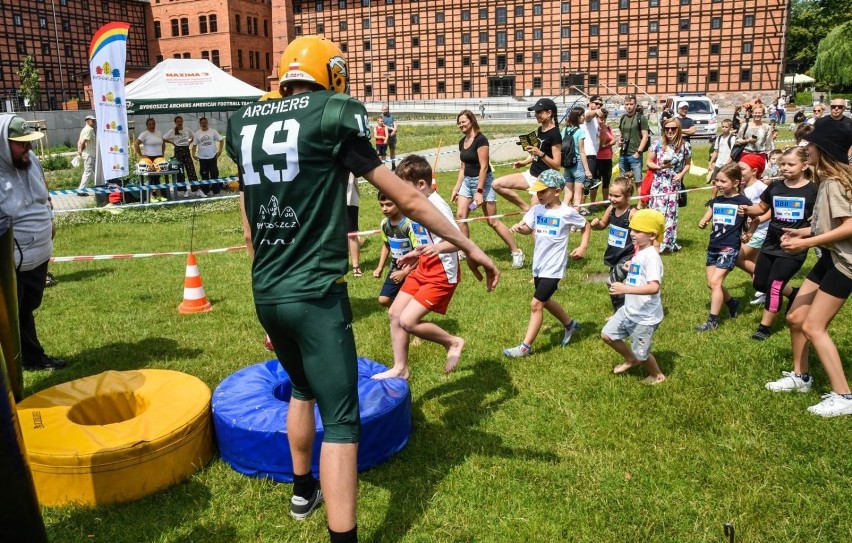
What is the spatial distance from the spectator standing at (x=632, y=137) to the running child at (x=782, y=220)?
6.34 m

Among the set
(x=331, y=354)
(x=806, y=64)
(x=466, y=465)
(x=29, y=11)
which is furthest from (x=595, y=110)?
(x=806, y=64)

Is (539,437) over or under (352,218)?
under

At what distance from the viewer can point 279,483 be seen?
3.97 m

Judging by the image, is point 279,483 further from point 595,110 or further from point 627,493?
point 595,110

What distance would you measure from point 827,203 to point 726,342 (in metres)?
2.02

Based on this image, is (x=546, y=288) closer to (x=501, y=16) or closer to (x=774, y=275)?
(x=774, y=275)

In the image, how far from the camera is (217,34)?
7006cm

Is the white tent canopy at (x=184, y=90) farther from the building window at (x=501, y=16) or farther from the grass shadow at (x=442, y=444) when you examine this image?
the building window at (x=501, y=16)

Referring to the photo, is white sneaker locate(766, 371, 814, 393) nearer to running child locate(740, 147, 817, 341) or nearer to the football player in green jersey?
running child locate(740, 147, 817, 341)

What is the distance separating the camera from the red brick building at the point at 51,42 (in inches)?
2282

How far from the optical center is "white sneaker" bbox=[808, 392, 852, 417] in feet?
15.0

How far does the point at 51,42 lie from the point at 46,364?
224 ft

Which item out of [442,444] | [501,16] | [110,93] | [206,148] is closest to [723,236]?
[442,444]

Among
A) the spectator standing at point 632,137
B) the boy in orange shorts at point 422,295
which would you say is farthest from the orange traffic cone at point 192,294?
the spectator standing at point 632,137
